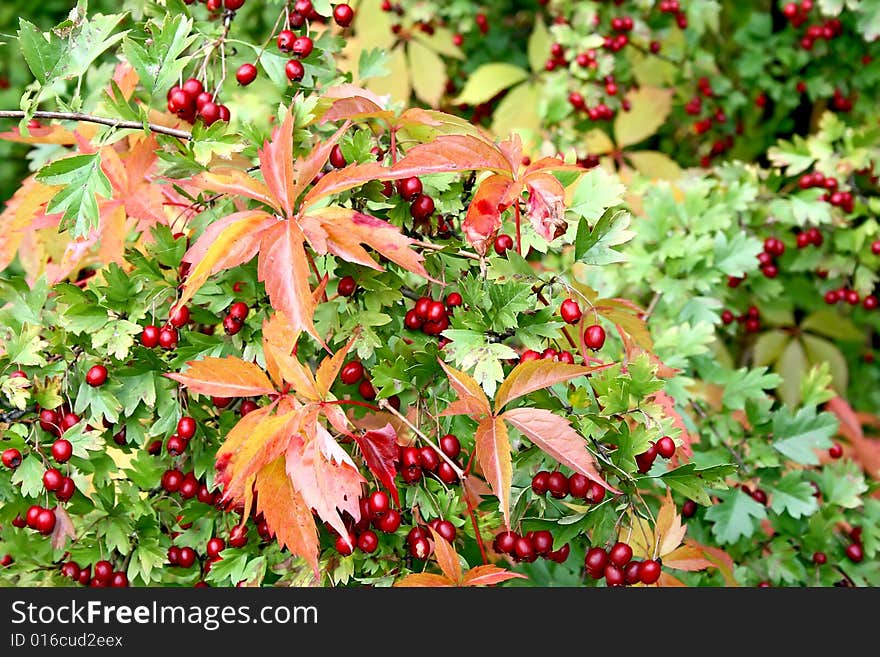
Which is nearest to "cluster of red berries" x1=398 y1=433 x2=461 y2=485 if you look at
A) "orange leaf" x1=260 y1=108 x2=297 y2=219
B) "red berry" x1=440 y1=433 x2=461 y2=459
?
"red berry" x1=440 y1=433 x2=461 y2=459

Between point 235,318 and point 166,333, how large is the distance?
0.09 metres

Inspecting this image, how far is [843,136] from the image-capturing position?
1958 millimetres

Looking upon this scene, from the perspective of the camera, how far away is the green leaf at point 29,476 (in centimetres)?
105

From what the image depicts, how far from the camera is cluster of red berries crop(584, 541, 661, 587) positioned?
989mm

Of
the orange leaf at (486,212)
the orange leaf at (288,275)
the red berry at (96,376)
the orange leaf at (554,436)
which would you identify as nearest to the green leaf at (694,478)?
the orange leaf at (554,436)

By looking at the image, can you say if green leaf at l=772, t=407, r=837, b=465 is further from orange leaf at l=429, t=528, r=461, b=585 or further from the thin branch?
the thin branch

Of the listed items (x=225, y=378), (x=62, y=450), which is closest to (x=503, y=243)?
(x=225, y=378)

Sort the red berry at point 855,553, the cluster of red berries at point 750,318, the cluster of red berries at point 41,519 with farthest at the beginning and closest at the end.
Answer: the cluster of red berries at point 750,318, the red berry at point 855,553, the cluster of red berries at point 41,519

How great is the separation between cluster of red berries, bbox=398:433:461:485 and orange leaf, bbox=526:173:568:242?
0.27 metres

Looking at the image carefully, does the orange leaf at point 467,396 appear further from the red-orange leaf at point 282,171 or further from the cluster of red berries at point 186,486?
the cluster of red berries at point 186,486

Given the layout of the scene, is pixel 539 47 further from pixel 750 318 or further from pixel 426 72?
pixel 750 318

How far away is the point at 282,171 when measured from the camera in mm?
929

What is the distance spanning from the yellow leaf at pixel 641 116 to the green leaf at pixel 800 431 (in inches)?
42.3

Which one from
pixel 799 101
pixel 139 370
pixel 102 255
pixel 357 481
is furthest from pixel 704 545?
pixel 799 101
